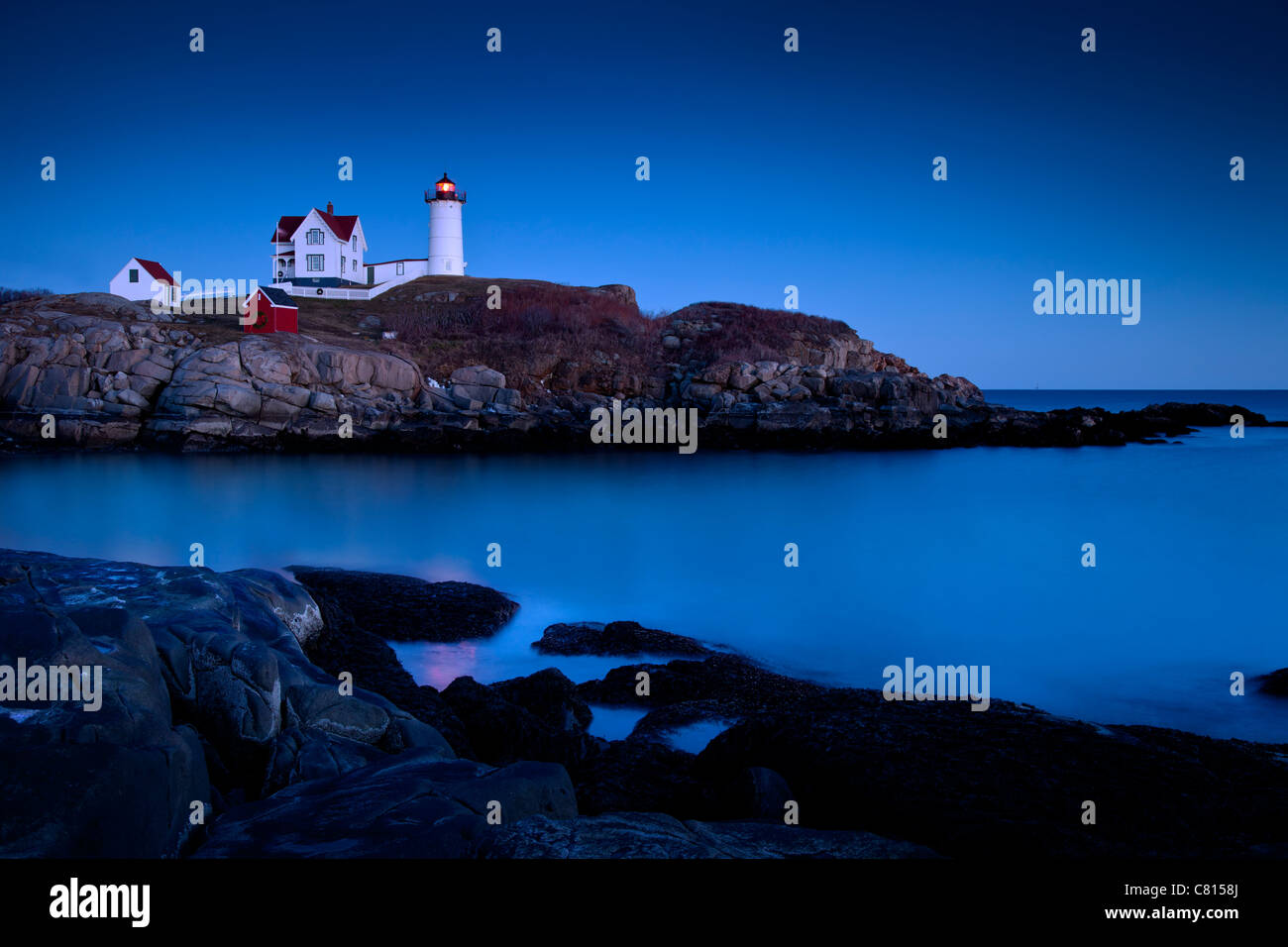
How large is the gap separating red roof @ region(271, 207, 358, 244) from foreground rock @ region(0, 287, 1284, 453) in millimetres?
12313

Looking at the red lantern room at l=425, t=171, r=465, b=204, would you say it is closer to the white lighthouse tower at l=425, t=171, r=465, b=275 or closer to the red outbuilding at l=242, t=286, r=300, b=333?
the white lighthouse tower at l=425, t=171, r=465, b=275

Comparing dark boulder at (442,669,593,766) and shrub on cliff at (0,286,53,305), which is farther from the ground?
shrub on cliff at (0,286,53,305)

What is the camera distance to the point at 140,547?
16.0 metres

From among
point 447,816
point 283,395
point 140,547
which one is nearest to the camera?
point 447,816

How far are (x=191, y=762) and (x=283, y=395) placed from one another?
33.4m

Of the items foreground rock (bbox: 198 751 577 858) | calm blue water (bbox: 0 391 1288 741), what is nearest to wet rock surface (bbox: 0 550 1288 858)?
foreground rock (bbox: 198 751 577 858)

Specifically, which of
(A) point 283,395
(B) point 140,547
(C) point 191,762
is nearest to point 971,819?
(C) point 191,762

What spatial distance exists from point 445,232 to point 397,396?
2932 cm

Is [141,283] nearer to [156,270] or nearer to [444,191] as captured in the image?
[156,270]

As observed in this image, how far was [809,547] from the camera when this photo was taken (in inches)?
702

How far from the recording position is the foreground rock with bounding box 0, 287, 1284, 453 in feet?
109

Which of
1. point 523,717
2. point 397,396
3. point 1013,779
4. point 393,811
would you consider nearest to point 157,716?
point 393,811

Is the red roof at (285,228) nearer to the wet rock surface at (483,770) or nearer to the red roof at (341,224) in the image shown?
the red roof at (341,224)
